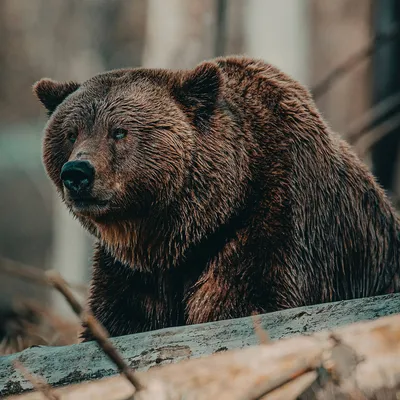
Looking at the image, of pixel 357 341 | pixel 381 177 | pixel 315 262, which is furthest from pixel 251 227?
pixel 381 177

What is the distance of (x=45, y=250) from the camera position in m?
22.8

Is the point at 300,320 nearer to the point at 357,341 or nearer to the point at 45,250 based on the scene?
the point at 357,341

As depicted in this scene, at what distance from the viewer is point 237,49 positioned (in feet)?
37.5

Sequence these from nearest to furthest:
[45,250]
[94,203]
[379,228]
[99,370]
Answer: [99,370], [94,203], [379,228], [45,250]

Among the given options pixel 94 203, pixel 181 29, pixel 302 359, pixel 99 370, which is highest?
pixel 181 29

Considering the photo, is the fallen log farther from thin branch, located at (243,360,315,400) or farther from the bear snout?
the bear snout

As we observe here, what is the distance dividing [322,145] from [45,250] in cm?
1820

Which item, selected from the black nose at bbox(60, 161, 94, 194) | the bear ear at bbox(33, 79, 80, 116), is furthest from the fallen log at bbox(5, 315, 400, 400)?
the bear ear at bbox(33, 79, 80, 116)

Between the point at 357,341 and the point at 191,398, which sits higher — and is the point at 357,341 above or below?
above

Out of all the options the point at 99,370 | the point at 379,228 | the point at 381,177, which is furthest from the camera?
the point at 381,177

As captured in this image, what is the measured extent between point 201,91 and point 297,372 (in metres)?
2.28

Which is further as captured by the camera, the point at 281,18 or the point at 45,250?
the point at 45,250

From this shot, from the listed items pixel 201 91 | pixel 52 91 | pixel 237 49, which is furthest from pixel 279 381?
pixel 237 49

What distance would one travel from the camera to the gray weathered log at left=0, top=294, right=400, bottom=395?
414 centimetres
